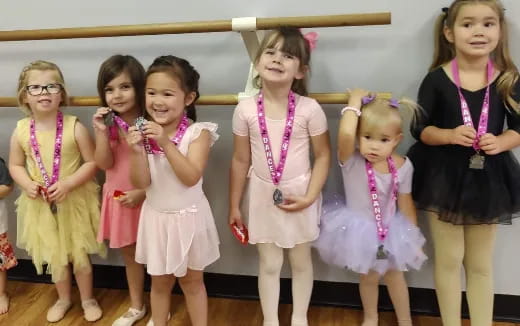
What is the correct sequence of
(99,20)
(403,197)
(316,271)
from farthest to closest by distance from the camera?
1. (316,271)
2. (99,20)
3. (403,197)

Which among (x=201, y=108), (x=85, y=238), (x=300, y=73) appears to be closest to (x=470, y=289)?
(x=300, y=73)

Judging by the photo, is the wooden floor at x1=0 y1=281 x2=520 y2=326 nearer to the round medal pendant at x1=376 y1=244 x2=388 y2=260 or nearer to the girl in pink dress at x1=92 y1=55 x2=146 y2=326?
the girl in pink dress at x1=92 y1=55 x2=146 y2=326

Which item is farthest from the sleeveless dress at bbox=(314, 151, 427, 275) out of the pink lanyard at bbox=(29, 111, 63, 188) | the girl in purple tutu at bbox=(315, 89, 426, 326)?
the pink lanyard at bbox=(29, 111, 63, 188)

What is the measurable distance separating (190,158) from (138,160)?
148 millimetres

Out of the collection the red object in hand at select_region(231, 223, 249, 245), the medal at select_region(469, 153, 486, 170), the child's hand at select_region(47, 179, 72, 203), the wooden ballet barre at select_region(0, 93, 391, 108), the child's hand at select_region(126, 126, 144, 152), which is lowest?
the red object in hand at select_region(231, 223, 249, 245)

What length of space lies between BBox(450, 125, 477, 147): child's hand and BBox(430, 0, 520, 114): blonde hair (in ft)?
0.46

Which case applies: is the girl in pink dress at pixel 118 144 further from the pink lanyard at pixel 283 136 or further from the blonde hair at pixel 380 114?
the blonde hair at pixel 380 114

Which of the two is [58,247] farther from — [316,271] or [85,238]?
[316,271]

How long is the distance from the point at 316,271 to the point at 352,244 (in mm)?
373

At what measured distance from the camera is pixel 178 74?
58.9 inches

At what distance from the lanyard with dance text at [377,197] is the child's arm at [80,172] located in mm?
910

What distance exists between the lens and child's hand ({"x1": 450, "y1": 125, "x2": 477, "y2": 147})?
56.6 inches

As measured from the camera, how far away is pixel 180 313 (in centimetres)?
191

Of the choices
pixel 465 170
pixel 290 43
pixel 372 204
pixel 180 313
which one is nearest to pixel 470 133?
pixel 465 170
